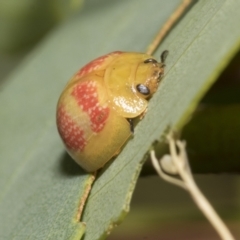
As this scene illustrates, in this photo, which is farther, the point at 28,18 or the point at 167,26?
the point at 28,18

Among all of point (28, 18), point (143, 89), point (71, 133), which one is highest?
point (143, 89)

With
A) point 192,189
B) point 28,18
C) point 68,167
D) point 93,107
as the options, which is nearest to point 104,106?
point 93,107

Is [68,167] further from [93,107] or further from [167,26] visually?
[167,26]

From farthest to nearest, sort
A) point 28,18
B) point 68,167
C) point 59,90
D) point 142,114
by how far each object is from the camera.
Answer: point 28,18, point 59,90, point 68,167, point 142,114

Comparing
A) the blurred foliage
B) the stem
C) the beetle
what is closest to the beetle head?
the beetle

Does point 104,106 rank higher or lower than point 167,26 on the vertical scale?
lower

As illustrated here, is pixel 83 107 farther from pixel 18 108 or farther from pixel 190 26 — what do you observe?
pixel 18 108

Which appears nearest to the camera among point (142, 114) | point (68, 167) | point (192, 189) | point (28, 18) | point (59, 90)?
point (192, 189)
